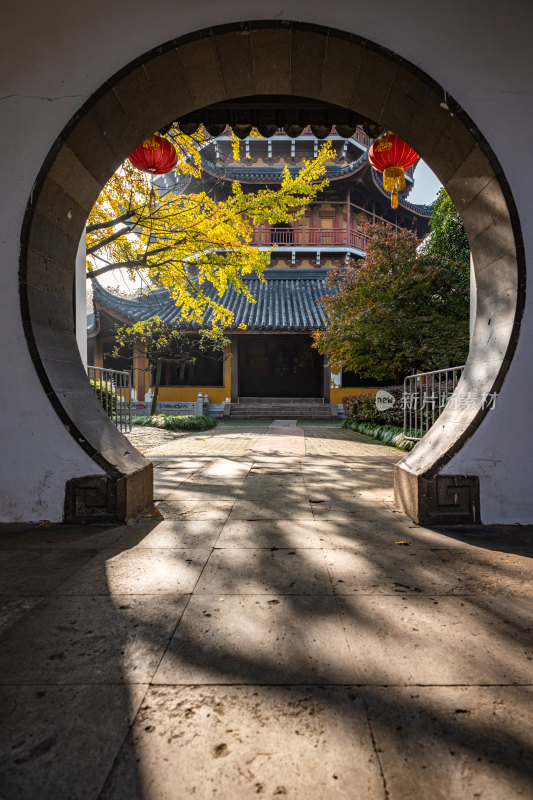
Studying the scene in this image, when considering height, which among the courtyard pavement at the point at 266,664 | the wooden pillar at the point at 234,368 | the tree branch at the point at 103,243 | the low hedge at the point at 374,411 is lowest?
the courtyard pavement at the point at 266,664

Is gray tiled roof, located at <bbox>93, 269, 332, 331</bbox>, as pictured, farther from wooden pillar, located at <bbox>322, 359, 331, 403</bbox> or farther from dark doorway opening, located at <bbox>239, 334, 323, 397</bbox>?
wooden pillar, located at <bbox>322, 359, 331, 403</bbox>

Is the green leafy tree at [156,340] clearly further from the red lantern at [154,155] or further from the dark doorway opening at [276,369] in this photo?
→ the red lantern at [154,155]

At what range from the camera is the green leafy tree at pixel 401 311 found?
752 centimetres

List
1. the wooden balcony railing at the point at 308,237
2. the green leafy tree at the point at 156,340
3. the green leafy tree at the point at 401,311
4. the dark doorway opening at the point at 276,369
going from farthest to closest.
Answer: the wooden balcony railing at the point at 308,237 < the dark doorway opening at the point at 276,369 < the green leafy tree at the point at 156,340 < the green leafy tree at the point at 401,311

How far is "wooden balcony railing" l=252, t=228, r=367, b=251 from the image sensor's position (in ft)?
58.3

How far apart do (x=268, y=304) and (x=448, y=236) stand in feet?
31.8

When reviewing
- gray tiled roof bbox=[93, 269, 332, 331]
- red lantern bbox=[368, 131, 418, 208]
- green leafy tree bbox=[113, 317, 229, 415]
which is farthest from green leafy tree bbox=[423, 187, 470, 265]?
gray tiled roof bbox=[93, 269, 332, 331]

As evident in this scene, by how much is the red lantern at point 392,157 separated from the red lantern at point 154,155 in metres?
1.96

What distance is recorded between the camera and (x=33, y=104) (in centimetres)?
253

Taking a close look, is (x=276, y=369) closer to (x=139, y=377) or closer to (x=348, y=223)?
(x=139, y=377)

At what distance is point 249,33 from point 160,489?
3413mm

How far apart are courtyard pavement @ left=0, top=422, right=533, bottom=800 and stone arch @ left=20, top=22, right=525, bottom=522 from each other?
44 cm

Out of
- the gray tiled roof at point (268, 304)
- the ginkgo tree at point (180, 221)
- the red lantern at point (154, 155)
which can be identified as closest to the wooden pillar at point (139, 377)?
the gray tiled roof at point (268, 304)

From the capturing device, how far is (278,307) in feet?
56.0
